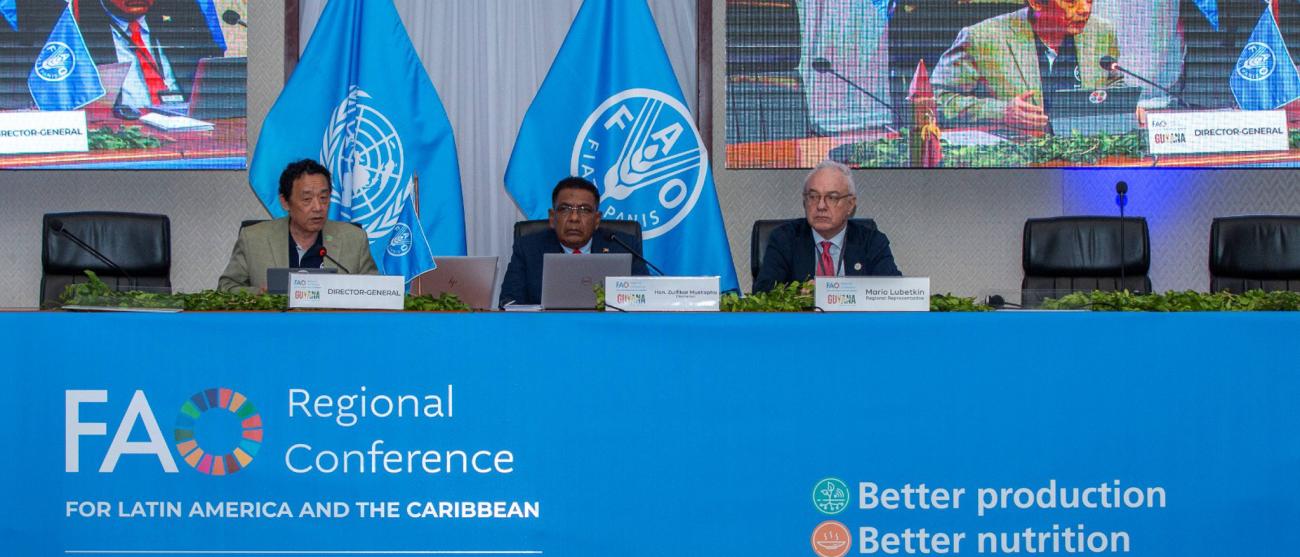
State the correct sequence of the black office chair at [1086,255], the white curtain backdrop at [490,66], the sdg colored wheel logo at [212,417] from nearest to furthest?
the sdg colored wheel logo at [212,417] → the black office chair at [1086,255] → the white curtain backdrop at [490,66]

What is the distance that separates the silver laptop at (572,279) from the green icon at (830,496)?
779 mm

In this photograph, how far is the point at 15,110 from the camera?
466 cm

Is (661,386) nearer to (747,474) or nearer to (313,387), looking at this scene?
(747,474)

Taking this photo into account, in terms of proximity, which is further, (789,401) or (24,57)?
(24,57)

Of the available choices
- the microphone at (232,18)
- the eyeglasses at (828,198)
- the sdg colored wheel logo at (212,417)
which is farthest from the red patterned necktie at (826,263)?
the microphone at (232,18)

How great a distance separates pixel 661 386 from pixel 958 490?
63 cm

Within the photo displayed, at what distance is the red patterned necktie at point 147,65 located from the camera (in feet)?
15.4

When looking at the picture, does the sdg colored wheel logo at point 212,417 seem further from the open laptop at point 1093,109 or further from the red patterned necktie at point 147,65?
the open laptop at point 1093,109

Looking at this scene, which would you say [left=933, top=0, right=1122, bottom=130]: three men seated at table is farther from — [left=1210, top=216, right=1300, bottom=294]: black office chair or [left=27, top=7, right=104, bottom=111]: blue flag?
[left=27, top=7, right=104, bottom=111]: blue flag

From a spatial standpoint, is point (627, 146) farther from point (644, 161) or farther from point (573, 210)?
point (573, 210)

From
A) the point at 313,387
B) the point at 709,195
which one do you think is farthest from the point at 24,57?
the point at 313,387

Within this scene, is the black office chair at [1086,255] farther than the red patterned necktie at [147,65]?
No

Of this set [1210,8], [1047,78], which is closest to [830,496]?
[1047,78]

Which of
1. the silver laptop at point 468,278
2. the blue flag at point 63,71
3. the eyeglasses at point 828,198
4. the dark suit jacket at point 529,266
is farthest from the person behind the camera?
the blue flag at point 63,71
